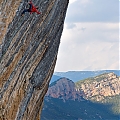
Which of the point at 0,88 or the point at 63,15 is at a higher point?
the point at 63,15

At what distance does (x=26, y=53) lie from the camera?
19.5 metres

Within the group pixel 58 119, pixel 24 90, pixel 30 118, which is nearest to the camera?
pixel 24 90

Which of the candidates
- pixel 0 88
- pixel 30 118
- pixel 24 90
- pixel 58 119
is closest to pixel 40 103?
pixel 30 118

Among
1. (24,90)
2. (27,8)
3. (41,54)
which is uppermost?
(27,8)

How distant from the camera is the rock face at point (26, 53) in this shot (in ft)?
60.1

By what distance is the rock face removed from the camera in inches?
721

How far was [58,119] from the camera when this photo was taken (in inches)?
7667

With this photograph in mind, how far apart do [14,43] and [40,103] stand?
5941 millimetres

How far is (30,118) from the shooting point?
22.0 m

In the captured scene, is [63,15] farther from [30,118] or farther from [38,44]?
[30,118]

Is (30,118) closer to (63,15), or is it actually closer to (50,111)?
(63,15)

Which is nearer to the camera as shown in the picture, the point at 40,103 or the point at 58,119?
the point at 40,103

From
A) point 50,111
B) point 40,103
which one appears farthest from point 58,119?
point 40,103

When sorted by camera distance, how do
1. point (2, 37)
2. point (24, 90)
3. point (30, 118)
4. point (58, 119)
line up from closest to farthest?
point (2, 37), point (24, 90), point (30, 118), point (58, 119)
